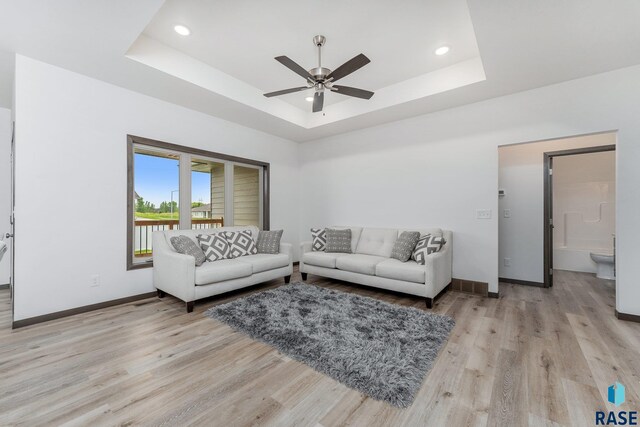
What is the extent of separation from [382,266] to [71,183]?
12.1 ft

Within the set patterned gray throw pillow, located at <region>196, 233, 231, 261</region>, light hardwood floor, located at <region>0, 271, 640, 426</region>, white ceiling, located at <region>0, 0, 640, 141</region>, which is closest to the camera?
light hardwood floor, located at <region>0, 271, 640, 426</region>

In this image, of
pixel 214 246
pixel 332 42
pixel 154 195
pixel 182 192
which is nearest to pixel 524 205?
pixel 332 42

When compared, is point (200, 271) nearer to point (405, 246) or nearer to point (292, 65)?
point (292, 65)

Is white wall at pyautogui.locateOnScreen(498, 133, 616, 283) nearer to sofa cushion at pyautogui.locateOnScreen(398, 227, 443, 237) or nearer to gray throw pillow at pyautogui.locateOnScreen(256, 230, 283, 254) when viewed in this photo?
sofa cushion at pyautogui.locateOnScreen(398, 227, 443, 237)

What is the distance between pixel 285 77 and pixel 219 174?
1912 millimetres

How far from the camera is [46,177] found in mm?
2764

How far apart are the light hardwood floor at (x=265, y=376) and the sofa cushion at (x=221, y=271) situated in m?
0.42

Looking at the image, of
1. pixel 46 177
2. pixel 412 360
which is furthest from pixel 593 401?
pixel 46 177

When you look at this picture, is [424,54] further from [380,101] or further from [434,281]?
[434,281]

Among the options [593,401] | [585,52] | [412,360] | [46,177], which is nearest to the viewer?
[593,401]

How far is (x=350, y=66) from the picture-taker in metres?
2.42

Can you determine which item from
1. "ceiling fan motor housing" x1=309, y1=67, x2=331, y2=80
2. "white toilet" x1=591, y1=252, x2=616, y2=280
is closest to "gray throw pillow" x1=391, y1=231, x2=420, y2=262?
"ceiling fan motor housing" x1=309, y1=67, x2=331, y2=80

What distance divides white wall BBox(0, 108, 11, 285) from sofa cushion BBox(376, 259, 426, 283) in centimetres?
526

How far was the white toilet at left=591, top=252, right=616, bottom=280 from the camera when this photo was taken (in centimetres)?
430
